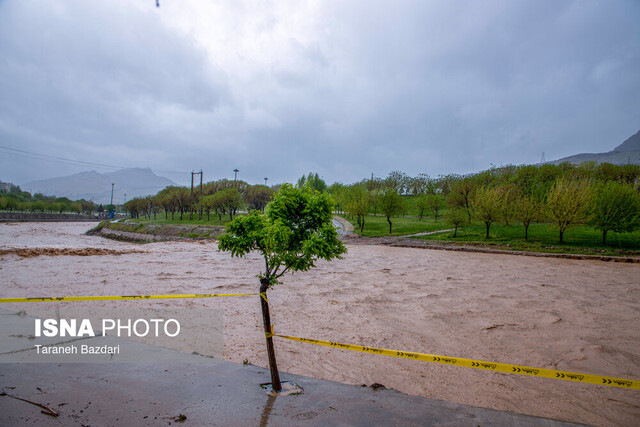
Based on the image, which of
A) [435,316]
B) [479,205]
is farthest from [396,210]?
[435,316]

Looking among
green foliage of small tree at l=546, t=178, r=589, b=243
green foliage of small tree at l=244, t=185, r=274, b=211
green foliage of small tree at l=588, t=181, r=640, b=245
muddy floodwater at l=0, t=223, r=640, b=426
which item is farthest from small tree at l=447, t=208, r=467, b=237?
green foliage of small tree at l=244, t=185, r=274, b=211

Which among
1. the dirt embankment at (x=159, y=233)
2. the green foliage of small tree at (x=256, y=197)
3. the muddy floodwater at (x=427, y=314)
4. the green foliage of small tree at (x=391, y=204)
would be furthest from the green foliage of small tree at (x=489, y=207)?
the green foliage of small tree at (x=256, y=197)

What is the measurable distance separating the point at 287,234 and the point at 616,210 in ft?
118

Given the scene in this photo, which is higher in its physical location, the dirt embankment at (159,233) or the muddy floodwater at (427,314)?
the dirt embankment at (159,233)

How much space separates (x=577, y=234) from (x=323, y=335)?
40.2 metres

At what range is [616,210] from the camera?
2802 centimetres

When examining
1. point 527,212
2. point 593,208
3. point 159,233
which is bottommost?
point 159,233

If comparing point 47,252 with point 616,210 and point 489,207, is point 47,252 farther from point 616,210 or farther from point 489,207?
point 616,210

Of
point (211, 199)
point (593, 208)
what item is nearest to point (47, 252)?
point (211, 199)

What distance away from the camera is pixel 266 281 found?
5.38 m

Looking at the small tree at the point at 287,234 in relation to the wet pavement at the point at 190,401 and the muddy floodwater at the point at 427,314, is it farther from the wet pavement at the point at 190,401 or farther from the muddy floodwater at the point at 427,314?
the muddy floodwater at the point at 427,314

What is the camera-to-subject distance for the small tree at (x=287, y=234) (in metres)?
5.27

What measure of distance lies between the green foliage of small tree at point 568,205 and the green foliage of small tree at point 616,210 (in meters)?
0.88

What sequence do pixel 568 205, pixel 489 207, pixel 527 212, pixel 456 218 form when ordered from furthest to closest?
1. pixel 456 218
2. pixel 489 207
3. pixel 527 212
4. pixel 568 205
